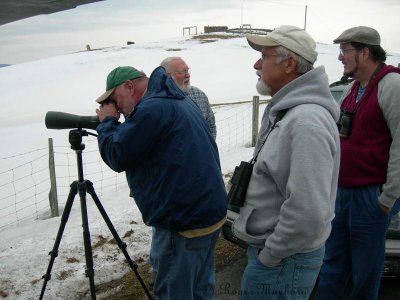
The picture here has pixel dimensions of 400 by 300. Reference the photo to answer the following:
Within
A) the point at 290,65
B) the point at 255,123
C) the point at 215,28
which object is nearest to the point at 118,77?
the point at 290,65

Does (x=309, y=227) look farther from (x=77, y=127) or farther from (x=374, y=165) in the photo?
(x=77, y=127)

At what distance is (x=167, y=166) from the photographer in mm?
1818

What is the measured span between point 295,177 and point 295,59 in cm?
55

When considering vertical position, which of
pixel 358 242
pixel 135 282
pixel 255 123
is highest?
pixel 358 242

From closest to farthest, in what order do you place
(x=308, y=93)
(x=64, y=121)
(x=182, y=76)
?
(x=308, y=93) → (x=64, y=121) → (x=182, y=76)

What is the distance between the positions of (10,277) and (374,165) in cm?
298

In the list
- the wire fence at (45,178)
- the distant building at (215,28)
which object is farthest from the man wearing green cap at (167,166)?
the distant building at (215,28)

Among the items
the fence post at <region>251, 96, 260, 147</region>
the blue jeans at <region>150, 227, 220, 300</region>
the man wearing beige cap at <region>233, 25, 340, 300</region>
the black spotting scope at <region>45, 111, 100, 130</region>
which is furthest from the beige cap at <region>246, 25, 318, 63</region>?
the fence post at <region>251, 96, 260, 147</region>

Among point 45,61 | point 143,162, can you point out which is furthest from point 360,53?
point 45,61

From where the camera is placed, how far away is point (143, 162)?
185cm

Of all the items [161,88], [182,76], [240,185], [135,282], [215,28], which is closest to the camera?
[240,185]

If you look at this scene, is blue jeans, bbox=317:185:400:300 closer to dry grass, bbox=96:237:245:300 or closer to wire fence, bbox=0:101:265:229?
dry grass, bbox=96:237:245:300

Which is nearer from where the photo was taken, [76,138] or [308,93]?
[308,93]

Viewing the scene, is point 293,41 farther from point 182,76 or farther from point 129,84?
point 182,76
